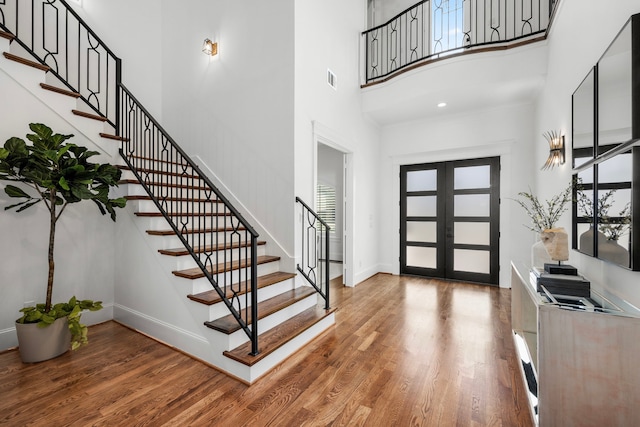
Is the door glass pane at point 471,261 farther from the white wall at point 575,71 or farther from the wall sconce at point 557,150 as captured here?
the wall sconce at point 557,150

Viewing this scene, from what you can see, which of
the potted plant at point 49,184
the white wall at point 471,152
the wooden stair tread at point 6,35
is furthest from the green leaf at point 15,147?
the white wall at point 471,152

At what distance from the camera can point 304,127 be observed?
365 cm

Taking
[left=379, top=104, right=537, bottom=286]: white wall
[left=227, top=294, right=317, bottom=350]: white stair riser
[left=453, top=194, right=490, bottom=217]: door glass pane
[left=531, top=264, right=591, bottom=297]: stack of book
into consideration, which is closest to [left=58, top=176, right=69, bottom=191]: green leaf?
[left=227, top=294, right=317, bottom=350]: white stair riser

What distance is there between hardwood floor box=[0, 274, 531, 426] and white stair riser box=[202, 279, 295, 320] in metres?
0.43

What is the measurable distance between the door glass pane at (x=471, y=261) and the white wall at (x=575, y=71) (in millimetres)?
1419

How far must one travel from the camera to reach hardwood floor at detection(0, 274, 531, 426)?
1811mm

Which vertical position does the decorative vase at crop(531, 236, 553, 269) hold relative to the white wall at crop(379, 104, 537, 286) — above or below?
below

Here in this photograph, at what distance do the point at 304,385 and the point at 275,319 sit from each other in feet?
2.48

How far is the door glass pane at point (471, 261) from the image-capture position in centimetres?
493

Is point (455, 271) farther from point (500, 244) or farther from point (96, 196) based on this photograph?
point (96, 196)

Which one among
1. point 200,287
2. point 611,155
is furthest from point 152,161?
point 611,155

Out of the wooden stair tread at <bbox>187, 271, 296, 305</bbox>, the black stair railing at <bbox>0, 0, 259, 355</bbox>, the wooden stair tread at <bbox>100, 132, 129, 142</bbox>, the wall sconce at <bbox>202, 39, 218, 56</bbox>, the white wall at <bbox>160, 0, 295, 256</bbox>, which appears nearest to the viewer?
the wooden stair tread at <bbox>187, 271, 296, 305</bbox>

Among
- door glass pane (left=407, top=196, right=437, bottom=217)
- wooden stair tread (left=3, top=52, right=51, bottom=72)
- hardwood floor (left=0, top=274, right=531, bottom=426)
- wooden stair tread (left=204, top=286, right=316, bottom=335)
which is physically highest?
wooden stair tread (left=3, top=52, right=51, bottom=72)

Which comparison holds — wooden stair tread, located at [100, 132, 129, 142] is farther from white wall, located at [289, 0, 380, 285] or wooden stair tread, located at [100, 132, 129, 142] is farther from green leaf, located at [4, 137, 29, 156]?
white wall, located at [289, 0, 380, 285]
